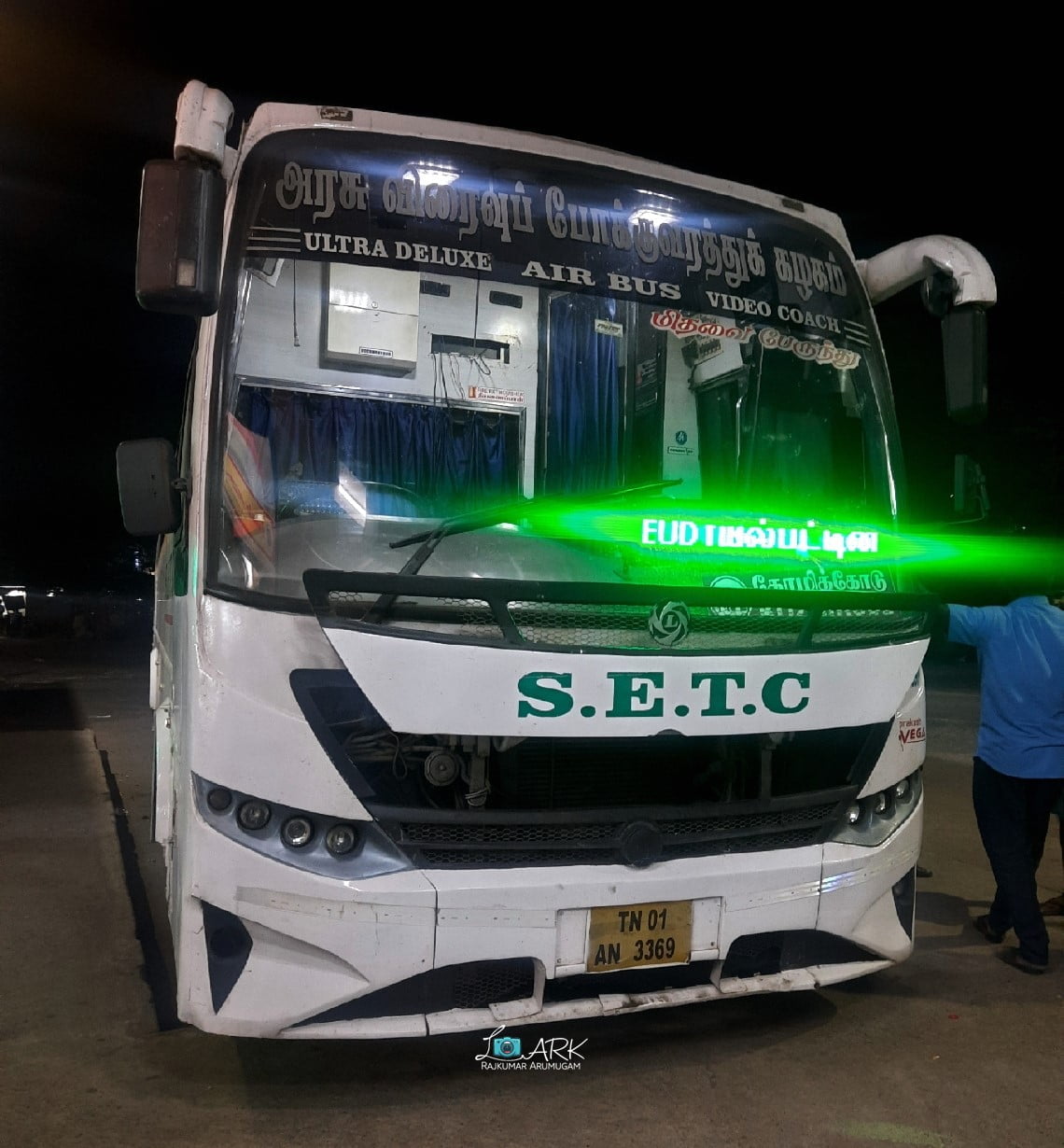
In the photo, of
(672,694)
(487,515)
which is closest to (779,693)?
(672,694)

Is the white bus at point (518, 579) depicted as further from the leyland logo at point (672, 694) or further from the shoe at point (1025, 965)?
the shoe at point (1025, 965)

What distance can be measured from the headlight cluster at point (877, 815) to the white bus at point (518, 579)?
0.02 m

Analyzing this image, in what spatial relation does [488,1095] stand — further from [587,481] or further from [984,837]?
[984,837]

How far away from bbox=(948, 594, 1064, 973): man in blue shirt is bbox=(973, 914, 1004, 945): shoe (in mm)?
165

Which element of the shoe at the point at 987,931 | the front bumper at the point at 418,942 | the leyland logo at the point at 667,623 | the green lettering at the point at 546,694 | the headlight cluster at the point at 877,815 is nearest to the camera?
the front bumper at the point at 418,942

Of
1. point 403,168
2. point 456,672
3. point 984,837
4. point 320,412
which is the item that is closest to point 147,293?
point 320,412

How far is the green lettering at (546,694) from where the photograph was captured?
3.07 metres

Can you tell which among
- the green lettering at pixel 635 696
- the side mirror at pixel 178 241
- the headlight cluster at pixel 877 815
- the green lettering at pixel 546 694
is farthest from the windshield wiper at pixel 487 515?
the headlight cluster at pixel 877 815

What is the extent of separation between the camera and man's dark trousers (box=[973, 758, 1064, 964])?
4.49 m

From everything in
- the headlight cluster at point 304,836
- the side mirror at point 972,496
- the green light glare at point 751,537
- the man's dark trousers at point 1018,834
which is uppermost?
the side mirror at point 972,496

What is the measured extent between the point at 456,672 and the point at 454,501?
2.80ft

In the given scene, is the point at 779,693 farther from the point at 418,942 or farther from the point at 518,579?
the point at 418,942

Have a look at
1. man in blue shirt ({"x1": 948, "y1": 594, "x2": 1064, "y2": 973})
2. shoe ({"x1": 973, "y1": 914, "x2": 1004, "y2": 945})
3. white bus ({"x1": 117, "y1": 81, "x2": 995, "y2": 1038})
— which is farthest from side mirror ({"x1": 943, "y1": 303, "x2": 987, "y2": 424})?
shoe ({"x1": 973, "y1": 914, "x2": 1004, "y2": 945})

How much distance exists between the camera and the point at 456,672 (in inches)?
119
